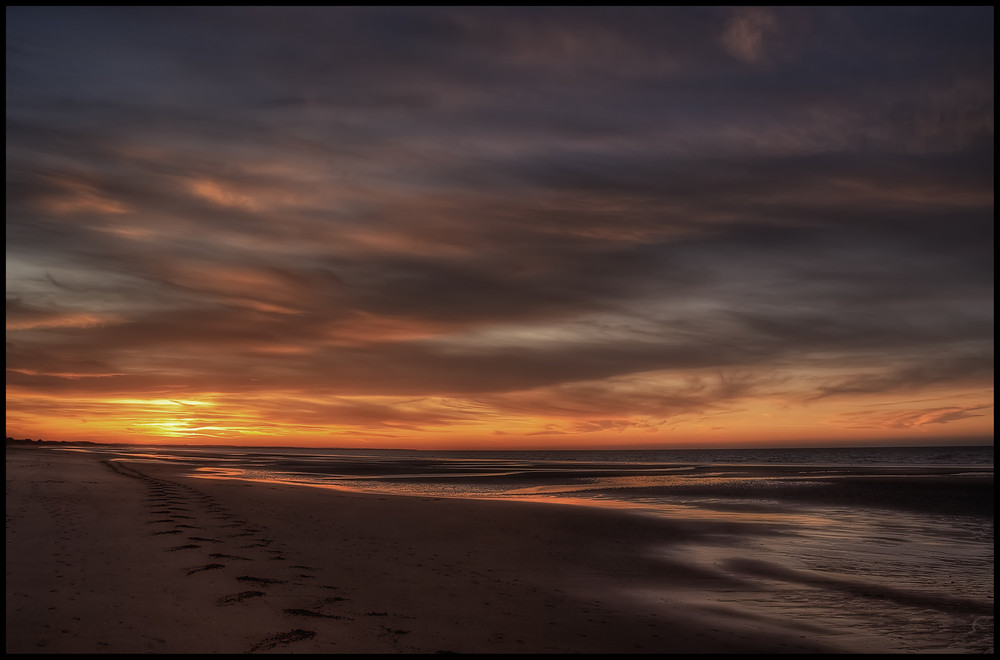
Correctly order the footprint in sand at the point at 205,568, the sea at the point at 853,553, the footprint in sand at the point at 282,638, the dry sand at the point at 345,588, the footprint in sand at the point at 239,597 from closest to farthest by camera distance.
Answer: the footprint in sand at the point at 282,638 < the dry sand at the point at 345,588 < the footprint in sand at the point at 239,597 < the sea at the point at 853,553 < the footprint in sand at the point at 205,568

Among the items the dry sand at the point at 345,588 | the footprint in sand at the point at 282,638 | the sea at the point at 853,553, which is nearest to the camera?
the footprint in sand at the point at 282,638

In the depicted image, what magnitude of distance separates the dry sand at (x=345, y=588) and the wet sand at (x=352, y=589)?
4 cm

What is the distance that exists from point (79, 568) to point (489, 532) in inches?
383

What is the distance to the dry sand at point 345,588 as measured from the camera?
7.30 meters

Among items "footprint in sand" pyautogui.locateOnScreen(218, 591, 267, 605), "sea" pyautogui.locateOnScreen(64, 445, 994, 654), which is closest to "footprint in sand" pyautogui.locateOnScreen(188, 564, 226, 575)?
"footprint in sand" pyautogui.locateOnScreen(218, 591, 267, 605)

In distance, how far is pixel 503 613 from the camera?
8.92m

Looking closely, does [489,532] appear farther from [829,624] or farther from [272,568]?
[829,624]

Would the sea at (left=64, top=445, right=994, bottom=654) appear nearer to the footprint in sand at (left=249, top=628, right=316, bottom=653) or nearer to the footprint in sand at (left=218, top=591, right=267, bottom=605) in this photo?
the footprint in sand at (left=249, top=628, right=316, bottom=653)

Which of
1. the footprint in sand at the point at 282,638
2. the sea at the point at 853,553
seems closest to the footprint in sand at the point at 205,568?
the footprint in sand at the point at 282,638

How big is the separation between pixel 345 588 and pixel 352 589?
0.38 feet

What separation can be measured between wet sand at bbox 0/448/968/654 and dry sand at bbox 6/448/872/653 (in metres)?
0.04

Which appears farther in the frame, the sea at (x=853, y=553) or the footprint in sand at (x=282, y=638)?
the sea at (x=853, y=553)

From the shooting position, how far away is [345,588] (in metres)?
9.73

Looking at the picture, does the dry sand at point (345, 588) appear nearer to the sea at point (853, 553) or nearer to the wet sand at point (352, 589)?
the wet sand at point (352, 589)
